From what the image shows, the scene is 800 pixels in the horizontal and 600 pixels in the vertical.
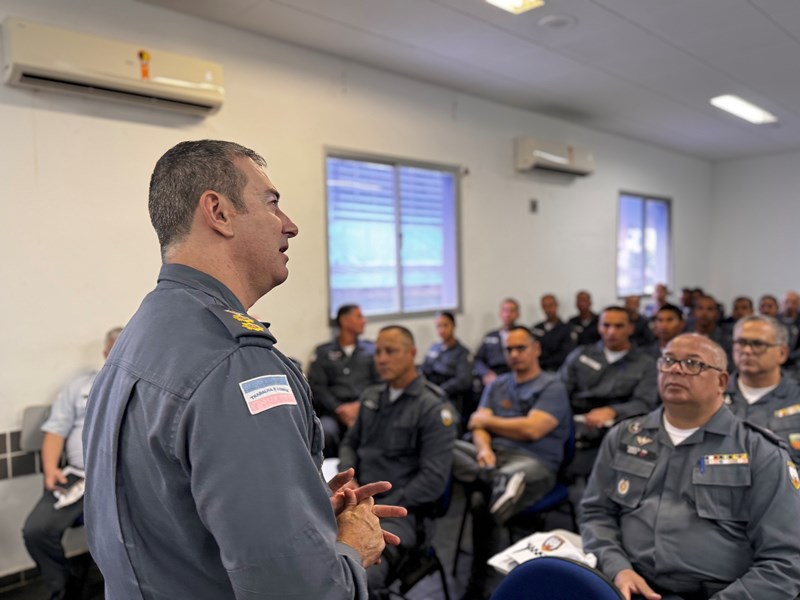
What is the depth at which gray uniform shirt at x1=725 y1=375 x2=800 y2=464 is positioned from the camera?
7.79 ft

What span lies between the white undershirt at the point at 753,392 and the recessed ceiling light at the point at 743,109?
12.6 feet

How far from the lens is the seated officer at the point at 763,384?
2438 mm

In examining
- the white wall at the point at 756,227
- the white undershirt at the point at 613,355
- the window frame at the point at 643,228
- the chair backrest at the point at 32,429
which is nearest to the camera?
the chair backrest at the point at 32,429

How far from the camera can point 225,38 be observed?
11.9 ft

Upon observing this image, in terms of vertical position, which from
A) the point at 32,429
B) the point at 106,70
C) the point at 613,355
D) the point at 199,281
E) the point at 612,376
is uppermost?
the point at 106,70

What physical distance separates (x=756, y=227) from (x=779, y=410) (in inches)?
282

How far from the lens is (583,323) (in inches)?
235

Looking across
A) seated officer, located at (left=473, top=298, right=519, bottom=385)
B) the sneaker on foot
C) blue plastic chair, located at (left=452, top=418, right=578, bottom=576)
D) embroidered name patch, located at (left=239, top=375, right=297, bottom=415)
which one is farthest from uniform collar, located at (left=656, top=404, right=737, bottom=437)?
seated officer, located at (left=473, top=298, right=519, bottom=385)

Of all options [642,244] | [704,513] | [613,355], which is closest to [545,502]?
[704,513]

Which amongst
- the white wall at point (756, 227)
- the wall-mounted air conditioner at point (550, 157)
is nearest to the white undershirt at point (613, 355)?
the wall-mounted air conditioner at point (550, 157)

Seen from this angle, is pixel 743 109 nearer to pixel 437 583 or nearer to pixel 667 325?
pixel 667 325

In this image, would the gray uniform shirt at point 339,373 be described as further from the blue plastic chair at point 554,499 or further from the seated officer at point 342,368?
the blue plastic chair at point 554,499

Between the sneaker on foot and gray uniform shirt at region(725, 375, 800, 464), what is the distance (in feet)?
3.25

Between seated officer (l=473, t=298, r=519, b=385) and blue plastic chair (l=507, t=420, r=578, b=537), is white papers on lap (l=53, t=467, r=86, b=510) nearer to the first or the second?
blue plastic chair (l=507, t=420, r=578, b=537)
